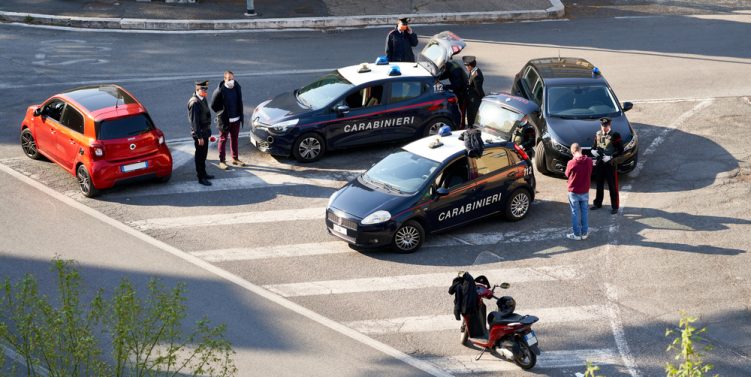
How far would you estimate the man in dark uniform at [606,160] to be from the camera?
16.1 m

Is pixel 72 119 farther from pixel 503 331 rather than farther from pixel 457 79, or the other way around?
pixel 503 331

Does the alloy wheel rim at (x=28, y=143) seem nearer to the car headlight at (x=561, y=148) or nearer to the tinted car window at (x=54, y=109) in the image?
the tinted car window at (x=54, y=109)

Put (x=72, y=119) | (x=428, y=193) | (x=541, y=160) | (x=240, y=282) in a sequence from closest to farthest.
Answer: (x=240, y=282) < (x=428, y=193) < (x=72, y=119) < (x=541, y=160)

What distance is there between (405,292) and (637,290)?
3373 mm

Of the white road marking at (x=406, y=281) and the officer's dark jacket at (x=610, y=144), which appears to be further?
the officer's dark jacket at (x=610, y=144)

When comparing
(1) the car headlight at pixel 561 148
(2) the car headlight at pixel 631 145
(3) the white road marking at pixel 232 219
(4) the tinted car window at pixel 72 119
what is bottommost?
(3) the white road marking at pixel 232 219

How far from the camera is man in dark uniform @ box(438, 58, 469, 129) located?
19.8 metres

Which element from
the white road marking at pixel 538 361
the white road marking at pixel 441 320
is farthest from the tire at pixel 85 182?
the white road marking at pixel 538 361

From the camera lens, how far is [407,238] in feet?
48.2

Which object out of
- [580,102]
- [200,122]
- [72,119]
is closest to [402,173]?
[200,122]

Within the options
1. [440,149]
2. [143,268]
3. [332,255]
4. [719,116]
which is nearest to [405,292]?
[332,255]

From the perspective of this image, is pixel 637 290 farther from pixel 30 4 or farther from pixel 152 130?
pixel 30 4

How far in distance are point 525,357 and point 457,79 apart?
9.32 meters

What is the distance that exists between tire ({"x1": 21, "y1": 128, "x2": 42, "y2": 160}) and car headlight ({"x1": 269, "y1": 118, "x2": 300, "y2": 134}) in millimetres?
4446
